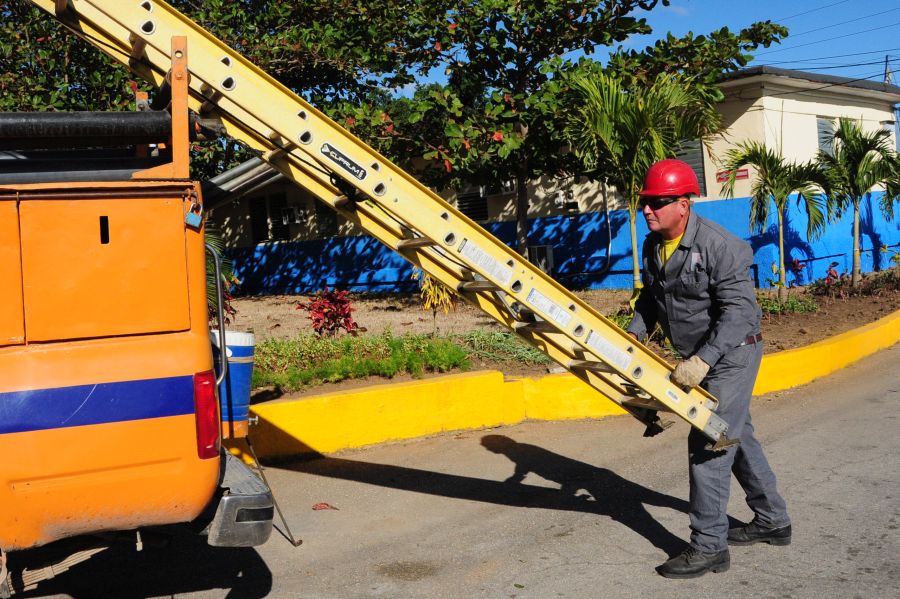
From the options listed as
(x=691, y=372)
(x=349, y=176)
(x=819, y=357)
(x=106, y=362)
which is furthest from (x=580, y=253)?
(x=106, y=362)

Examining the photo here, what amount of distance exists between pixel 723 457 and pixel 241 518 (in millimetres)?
2471

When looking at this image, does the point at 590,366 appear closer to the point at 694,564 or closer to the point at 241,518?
the point at 694,564

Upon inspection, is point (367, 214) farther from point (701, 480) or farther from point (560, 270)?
point (560, 270)

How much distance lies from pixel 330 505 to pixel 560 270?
1301 centimetres

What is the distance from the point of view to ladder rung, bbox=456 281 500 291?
4.76m

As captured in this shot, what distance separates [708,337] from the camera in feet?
15.6

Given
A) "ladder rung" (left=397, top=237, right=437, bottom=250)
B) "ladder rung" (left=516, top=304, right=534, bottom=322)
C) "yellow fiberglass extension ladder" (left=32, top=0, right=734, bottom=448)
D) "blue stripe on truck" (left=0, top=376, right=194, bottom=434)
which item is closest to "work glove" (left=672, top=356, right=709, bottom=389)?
"yellow fiberglass extension ladder" (left=32, top=0, right=734, bottom=448)

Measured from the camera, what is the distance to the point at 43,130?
12.9 ft

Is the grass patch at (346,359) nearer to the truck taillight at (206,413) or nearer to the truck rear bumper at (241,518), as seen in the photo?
the truck rear bumper at (241,518)

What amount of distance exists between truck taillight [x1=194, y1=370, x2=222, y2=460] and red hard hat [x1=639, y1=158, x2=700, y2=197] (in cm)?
246

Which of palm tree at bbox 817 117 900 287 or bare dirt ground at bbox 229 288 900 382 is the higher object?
palm tree at bbox 817 117 900 287

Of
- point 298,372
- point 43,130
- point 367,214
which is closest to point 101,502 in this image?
point 43,130

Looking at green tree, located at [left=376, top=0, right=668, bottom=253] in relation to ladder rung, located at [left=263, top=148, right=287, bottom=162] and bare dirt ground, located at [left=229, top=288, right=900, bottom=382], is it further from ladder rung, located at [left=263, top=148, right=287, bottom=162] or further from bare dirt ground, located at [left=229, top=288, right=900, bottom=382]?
ladder rung, located at [left=263, top=148, right=287, bottom=162]

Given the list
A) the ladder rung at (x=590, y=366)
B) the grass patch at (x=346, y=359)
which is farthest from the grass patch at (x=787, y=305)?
the ladder rung at (x=590, y=366)
